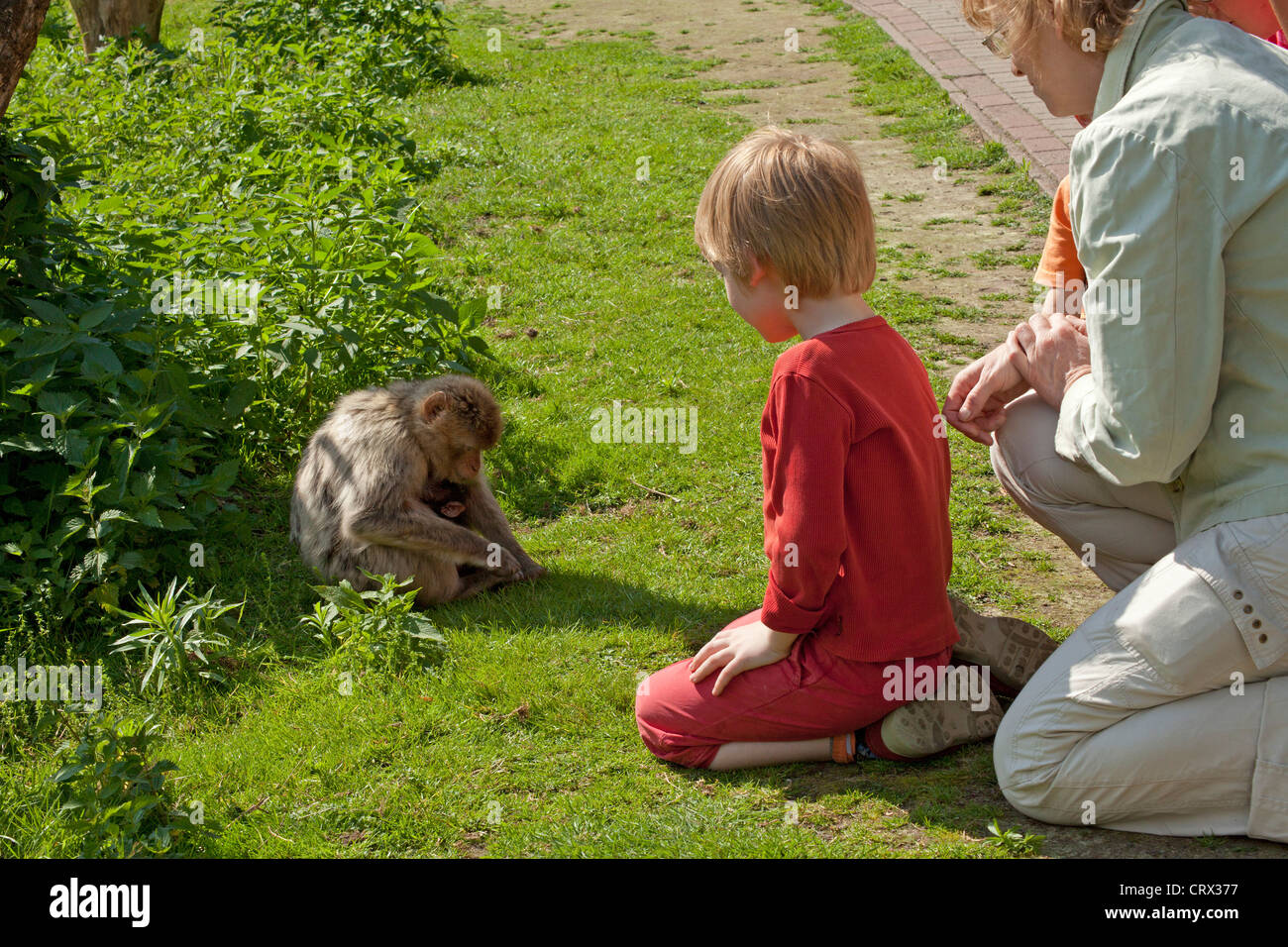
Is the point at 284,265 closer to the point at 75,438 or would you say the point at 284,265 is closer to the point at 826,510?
the point at 75,438

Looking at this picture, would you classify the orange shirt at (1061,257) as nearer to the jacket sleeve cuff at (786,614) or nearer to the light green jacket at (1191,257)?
the light green jacket at (1191,257)

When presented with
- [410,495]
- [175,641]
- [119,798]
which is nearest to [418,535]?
[410,495]

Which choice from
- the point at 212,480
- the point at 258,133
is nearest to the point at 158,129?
the point at 258,133

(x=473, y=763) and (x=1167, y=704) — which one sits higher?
(x=1167, y=704)

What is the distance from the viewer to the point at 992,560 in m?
4.78

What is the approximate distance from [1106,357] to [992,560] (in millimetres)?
1990

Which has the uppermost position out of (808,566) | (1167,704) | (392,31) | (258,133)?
(392,31)

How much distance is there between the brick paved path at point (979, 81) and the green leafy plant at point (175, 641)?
20.3ft

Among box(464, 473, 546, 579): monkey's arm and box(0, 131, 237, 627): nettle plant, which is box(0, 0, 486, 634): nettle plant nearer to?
box(0, 131, 237, 627): nettle plant

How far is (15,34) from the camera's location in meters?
4.55

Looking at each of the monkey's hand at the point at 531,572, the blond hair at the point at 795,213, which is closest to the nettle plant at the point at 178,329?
the monkey's hand at the point at 531,572

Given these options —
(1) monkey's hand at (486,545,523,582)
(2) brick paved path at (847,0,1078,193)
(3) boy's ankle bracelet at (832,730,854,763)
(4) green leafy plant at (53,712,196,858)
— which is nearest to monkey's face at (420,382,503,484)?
(1) monkey's hand at (486,545,523,582)

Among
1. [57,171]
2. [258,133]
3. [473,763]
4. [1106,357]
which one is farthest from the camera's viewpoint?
[258,133]

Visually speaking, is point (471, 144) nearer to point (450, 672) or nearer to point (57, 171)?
point (57, 171)
